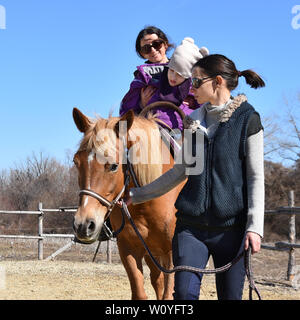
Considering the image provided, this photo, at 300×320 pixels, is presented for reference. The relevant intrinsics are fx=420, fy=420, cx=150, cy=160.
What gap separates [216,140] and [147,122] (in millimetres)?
1297

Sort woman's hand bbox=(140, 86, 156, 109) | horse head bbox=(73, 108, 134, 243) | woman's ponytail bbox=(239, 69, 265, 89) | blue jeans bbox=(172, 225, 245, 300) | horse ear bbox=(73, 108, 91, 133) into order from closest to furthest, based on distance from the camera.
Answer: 1. blue jeans bbox=(172, 225, 245, 300)
2. woman's ponytail bbox=(239, 69, 265, 89)
3. horse head bbox=(73, 108, 134, 243)
4. horse ear bbox=(73, 108, 91, 133)
5. woman's hand bbox=(140, 86, 156, 109)

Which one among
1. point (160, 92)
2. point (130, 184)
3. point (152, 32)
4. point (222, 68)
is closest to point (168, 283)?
point (130, 184)

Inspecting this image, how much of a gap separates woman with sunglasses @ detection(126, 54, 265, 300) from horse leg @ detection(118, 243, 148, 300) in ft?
3.75

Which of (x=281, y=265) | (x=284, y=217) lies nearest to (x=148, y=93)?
(x=281, y=265)

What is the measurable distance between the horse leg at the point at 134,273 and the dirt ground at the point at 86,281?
363cm

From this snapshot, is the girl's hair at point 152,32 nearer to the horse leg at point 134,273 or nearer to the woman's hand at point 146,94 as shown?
the woman's hand at point 146,94

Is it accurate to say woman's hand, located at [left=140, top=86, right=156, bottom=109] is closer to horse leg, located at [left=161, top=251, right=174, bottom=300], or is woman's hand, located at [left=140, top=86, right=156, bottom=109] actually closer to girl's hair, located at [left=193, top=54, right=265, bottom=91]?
horse leg, located at [left=161, top=251, right=174, bottom=300]

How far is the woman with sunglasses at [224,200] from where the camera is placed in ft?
7.05

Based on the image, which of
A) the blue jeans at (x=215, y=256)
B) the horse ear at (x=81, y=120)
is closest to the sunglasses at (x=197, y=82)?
the blue jeans at (x=215, y=256)

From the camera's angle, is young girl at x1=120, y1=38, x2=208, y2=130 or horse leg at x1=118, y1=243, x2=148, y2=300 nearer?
horse leg at x1=118, y1=243, x2=148, y2=300

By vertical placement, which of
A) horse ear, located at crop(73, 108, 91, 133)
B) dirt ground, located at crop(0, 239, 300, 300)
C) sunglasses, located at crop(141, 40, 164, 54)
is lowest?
dirt ground, located at crop(0, 239, 300, 300)

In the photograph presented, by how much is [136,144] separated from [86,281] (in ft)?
20.0

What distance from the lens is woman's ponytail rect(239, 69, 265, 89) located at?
2.45m

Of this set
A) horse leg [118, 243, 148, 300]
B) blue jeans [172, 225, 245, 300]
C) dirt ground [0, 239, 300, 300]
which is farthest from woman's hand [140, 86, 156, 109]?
dirt ground [0, 239, 300, 300]
